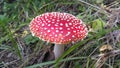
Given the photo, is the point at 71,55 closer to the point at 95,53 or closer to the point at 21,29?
the point at 95,53

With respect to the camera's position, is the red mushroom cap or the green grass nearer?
the red mushroom cap

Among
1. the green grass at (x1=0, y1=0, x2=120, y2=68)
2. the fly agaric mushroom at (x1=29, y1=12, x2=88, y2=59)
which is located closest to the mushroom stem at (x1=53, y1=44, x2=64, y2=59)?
the green grass at (x1=0, y1=0, x2=120, y2=68)

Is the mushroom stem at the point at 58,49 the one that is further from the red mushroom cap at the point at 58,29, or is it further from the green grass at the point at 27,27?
the red mushroom cap at the point at 58,29

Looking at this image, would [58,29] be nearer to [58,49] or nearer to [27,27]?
[58,49]

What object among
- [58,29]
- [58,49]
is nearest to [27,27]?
[58,49]

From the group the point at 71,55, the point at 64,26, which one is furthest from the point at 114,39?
the point at 64,26

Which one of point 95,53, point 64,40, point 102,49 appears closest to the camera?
point 64,40

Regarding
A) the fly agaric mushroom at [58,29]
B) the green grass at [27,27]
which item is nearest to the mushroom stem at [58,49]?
the green grass at [27,27]

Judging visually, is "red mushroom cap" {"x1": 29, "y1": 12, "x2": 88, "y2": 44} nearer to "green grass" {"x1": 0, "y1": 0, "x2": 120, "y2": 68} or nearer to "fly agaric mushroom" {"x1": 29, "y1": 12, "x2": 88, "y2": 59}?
"fly agaric mushroom" {"x1": 29, "y1": 12, "x2": 88, "y2": 59}
